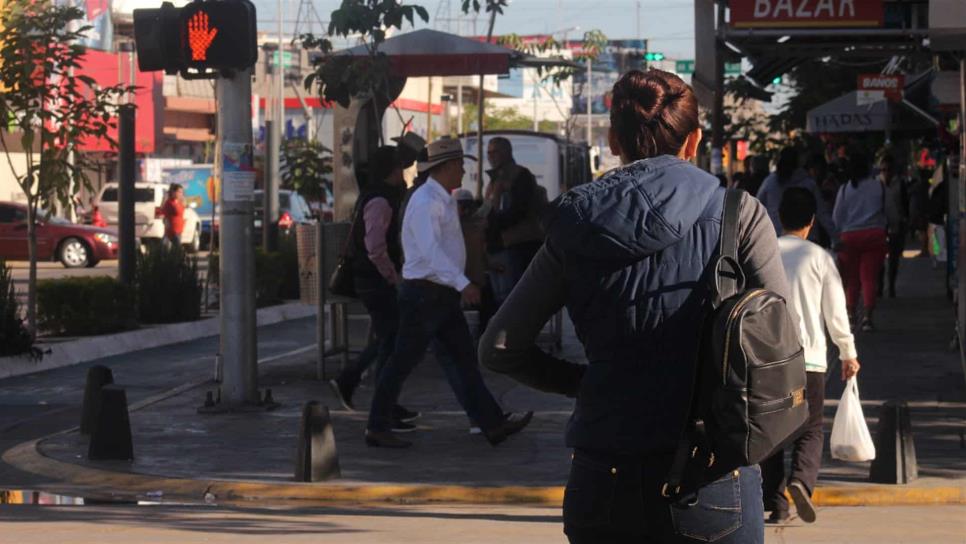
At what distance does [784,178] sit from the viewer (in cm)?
1520

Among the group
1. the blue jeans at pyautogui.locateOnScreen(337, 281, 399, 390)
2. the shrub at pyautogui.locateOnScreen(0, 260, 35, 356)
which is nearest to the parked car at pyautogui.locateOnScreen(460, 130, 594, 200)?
the shrub at pyautogui.locateOnScreen(0, 260, 35, 356)

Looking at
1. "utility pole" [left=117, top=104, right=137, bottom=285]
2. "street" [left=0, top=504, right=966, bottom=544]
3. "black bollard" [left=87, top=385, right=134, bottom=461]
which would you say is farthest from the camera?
"utility pole" [left=117, top=104, right=137, bottom=285]

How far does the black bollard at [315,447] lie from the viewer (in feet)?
30.7

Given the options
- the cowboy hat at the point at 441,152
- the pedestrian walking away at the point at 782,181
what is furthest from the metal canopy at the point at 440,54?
the cowboy hat at the point at 441,152

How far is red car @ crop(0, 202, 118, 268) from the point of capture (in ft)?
125

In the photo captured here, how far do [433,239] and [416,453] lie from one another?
1.40 m

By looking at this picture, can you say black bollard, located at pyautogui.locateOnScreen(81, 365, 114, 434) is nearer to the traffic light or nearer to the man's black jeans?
the traffic light

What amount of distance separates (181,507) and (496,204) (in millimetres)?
6707

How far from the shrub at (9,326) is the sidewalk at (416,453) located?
8.59 feet

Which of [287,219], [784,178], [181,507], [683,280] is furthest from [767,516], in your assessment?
[287,219]

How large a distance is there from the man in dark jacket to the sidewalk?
1263 mm

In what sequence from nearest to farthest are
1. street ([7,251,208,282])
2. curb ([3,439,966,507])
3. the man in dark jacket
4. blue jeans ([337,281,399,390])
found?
curb ([3,439,966,507]) < blue jeans ([337,281,399,390]) < the man in dark jacket < street ([7,251,208,282])

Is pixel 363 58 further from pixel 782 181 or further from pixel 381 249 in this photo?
pixel 381 249

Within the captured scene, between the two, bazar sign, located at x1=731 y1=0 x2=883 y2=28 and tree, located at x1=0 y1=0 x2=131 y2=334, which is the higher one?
bazar sign, located at x1=731 y1=0 x2=883 y2=28
